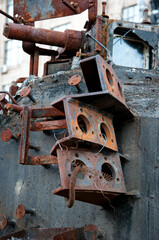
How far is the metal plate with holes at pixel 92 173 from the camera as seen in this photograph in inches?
338

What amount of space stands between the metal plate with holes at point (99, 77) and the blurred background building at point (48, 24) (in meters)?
15.1

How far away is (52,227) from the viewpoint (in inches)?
392

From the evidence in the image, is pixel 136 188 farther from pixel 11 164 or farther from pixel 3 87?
pixel 3 87

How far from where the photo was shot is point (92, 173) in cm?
889

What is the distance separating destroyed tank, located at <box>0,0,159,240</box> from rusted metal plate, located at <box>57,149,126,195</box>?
0.02m

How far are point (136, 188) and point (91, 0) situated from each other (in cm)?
457

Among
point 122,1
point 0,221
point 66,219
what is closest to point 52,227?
point 66,219

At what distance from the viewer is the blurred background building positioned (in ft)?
88.4

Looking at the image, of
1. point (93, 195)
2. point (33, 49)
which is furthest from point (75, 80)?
point (33, 49)

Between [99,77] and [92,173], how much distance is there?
153 centimetres

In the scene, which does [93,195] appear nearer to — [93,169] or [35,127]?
[93,169]

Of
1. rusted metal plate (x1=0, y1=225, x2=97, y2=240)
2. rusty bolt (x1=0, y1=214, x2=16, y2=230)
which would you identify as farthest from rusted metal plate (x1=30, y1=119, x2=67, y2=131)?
rusty bolt (x1=0, y1=214, x2=16, y2=230)

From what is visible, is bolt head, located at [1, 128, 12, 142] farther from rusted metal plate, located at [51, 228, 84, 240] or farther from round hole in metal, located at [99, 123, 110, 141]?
rusted metal plate, located at [51, 228, 84, 240]

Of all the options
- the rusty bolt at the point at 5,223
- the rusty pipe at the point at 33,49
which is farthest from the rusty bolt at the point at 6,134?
the rusty pipe at the point at 33,49
